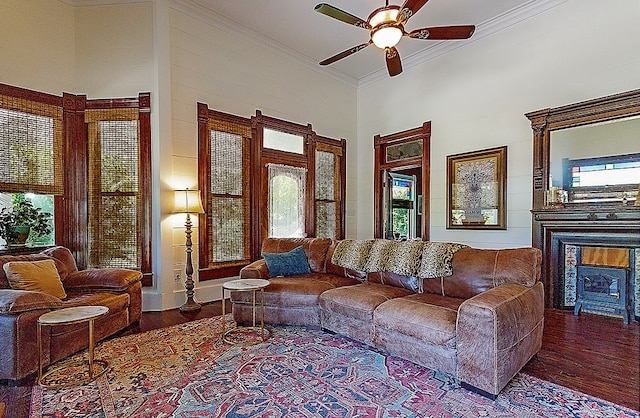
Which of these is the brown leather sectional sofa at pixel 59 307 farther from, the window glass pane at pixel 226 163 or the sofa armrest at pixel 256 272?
the window glass pane at pixel 226 163

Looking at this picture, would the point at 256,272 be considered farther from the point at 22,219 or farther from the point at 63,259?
the point at 22,219

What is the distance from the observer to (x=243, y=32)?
5.23 meters

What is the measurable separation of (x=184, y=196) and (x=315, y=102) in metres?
3.23

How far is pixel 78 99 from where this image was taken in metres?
4.38

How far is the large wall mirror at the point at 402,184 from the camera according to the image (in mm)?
5984

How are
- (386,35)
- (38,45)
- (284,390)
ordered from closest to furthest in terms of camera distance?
1. (284,390)
2. (386,35)
3. (38,45)

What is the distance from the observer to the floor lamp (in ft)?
14.2

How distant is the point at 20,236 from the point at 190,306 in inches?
80.4

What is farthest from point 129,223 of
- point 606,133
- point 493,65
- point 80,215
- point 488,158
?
point 606,133

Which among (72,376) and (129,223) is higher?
(129,223)

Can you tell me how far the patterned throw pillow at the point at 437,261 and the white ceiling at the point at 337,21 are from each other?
331cm

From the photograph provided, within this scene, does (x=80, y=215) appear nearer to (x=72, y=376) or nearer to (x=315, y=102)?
(x=72, y=376)

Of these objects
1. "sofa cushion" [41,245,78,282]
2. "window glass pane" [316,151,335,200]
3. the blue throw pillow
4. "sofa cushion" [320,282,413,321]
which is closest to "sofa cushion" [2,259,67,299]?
"sofa cushion" [41,245,78,282]

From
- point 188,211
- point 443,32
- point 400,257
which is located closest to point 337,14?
point 443,32
